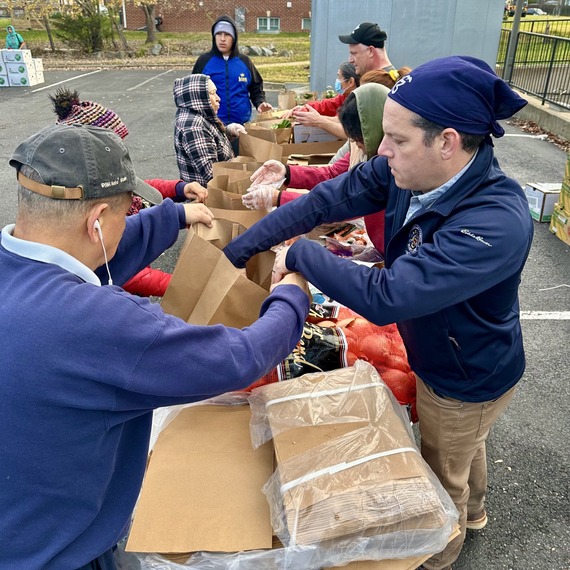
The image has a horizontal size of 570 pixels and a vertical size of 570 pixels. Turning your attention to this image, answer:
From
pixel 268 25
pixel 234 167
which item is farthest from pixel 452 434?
pixel 268 25

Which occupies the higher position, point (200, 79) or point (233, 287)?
point (200, 79)

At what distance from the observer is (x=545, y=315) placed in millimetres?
4004

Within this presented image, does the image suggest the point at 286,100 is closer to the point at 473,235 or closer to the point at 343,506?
the point at 473,235

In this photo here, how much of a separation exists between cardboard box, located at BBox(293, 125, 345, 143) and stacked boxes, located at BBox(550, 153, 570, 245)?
2546mm

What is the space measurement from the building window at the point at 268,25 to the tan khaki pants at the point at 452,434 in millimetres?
40158

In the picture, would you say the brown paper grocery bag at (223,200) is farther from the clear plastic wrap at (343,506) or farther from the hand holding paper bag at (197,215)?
the clear plastic wrap at (343,506)

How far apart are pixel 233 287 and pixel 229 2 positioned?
3947 centimetres

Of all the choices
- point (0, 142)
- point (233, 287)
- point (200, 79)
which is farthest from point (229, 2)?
point (233, 287)

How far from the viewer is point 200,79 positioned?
4.13 m

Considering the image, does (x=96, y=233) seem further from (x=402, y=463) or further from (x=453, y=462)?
(x=453, y=462)

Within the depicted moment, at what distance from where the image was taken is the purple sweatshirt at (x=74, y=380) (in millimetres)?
1043

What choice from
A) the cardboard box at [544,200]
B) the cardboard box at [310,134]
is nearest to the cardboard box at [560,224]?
the cardboard box at [544,200]

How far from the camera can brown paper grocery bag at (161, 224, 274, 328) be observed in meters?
1.77

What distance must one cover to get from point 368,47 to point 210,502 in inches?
168
